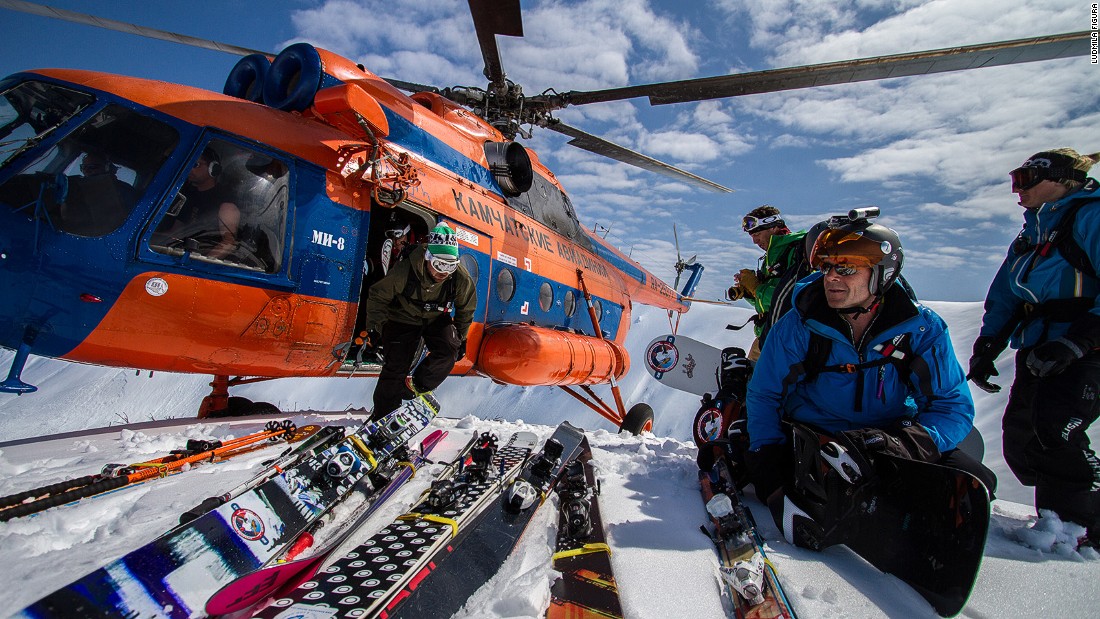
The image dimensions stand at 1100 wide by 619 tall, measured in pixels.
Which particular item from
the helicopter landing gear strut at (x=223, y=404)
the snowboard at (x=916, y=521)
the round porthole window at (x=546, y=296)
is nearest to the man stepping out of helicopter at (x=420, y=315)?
the helicopter landing gear strut at (x=223, y=404)

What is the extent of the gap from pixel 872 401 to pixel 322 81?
474 cm

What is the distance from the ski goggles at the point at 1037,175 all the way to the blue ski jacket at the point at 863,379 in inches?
53.6

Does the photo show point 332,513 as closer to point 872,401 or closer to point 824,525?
point 824,525

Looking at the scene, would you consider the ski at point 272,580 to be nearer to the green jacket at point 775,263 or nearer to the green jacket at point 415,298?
the green jacket at point 415,298

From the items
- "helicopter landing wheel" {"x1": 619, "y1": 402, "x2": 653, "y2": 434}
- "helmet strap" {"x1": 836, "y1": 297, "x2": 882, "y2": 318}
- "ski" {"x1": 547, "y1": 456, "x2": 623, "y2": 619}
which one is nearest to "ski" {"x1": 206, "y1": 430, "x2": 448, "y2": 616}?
"ski" {"x1": 547, "y1": 456, "x2": 623, "y2": 619}

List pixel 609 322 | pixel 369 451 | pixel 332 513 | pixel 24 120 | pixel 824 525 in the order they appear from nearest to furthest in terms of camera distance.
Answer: pixel 824 525 < pixel 332 513 < pixel 369 451 < pixel 24 120 < pixel 609 322

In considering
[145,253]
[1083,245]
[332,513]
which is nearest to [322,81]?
[145,253]

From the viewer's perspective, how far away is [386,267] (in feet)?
15.6

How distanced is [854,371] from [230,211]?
159 inches

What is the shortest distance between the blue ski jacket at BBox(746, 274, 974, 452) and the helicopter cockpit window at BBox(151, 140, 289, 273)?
3.49 m

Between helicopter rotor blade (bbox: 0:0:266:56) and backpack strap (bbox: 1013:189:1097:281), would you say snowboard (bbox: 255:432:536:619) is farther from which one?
helicopter rotor blade (bbox: 0:0:266:56)

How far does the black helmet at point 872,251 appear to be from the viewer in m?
2.57

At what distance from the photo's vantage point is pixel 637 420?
8039 millimetres

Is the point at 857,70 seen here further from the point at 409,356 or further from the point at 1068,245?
the point at 409,356
